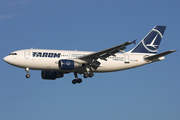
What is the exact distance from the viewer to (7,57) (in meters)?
Result: 43.6

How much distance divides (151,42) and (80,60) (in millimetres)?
13814

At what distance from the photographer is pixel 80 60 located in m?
44.3

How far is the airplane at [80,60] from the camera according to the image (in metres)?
43.1

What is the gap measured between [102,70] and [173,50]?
426 inches

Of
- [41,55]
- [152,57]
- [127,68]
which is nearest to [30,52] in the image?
[41,55]

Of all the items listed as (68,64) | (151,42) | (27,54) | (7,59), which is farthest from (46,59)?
(151,42)

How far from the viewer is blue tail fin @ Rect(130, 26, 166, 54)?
168 ft

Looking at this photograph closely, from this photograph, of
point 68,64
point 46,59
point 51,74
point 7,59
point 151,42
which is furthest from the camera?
point 151,42

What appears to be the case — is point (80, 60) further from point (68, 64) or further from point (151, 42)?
point (151, 42)

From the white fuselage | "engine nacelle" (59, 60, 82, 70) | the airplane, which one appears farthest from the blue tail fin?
"engine nacelle" (59, 60, 82, 70)

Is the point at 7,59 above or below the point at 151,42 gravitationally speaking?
below

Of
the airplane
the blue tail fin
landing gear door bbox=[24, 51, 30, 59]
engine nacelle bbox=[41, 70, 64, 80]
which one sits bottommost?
engine nacelle bbox=[41, 70, 64, 80]

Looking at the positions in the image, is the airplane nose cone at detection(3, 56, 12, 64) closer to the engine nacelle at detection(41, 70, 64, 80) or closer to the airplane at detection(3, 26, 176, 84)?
the airplane at detection(3, 26, 176, 84)

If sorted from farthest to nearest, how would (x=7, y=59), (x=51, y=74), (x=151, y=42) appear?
(x=151, y=42) < (x=51, y=74) < (x=7, y=59)
